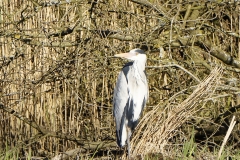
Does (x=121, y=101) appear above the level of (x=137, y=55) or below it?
below

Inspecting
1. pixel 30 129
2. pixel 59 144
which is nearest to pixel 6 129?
pixel 30 129

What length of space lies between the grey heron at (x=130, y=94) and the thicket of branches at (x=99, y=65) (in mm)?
155

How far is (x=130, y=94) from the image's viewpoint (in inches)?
229

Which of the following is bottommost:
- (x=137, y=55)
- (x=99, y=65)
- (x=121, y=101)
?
(x=121, y=101)

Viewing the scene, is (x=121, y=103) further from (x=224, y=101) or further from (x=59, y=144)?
(x=224, y=101)

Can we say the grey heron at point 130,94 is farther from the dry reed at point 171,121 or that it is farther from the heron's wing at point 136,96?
the dry reed at point 171,121

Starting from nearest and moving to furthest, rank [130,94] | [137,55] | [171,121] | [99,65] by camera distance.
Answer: [171,121]
[137,55]
[99,65]
[130,94]

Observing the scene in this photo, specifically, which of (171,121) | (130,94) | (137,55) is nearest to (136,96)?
(130,94)

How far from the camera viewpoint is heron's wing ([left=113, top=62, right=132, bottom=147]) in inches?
220

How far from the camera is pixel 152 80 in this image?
21.5 feet

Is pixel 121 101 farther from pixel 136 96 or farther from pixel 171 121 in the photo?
pixel 171 121

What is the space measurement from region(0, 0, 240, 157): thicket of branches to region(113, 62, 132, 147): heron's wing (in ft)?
0.68

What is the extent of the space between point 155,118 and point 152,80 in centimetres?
Answer: 211

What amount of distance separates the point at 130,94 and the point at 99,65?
0.52m
